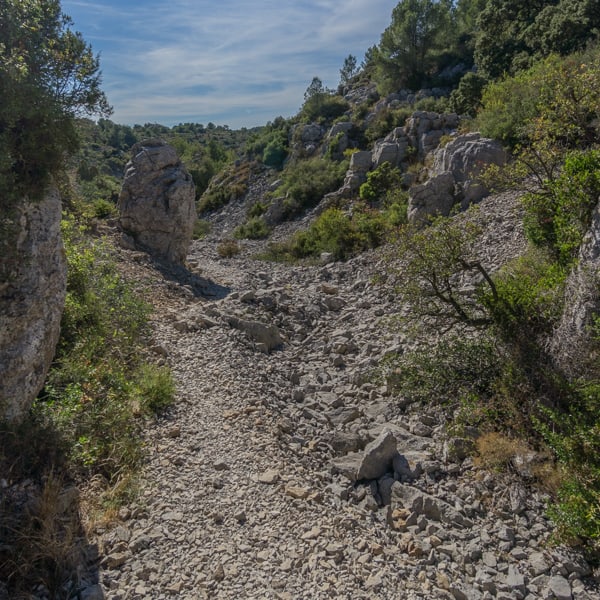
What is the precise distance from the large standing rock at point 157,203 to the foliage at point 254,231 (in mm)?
9242

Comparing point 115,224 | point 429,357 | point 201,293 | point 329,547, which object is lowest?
point 329,547

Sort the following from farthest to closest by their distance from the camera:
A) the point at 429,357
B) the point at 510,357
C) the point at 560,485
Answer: the point at 429,357
the point at 510,357
the point at 560,485

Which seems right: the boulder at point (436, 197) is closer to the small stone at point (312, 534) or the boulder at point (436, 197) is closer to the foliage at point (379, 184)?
the foliage at point (379, 184)

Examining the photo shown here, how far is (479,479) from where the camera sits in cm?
470

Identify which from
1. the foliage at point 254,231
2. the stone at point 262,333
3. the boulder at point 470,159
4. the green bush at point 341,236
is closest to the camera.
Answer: the stone at point 262,333

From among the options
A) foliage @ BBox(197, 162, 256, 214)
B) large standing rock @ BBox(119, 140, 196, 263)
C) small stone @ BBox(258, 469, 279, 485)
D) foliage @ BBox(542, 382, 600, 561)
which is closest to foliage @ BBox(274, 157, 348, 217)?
foliage @ BBox(197, 162, 256, 214)

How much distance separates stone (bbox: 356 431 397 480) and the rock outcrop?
10227 mm

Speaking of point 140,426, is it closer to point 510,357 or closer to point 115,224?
point 510,357

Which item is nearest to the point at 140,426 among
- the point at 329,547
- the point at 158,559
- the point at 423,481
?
the point at 158,559

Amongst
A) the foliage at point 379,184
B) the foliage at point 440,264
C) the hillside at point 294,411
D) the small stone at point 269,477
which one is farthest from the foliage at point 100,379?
the foliage at point 379,184

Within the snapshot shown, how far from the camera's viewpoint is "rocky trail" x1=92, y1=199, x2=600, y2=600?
12.1 feet

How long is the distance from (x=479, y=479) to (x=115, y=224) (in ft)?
47.7

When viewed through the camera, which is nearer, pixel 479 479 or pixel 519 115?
pixel 479 479

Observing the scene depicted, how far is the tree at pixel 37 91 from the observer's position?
179 inches
